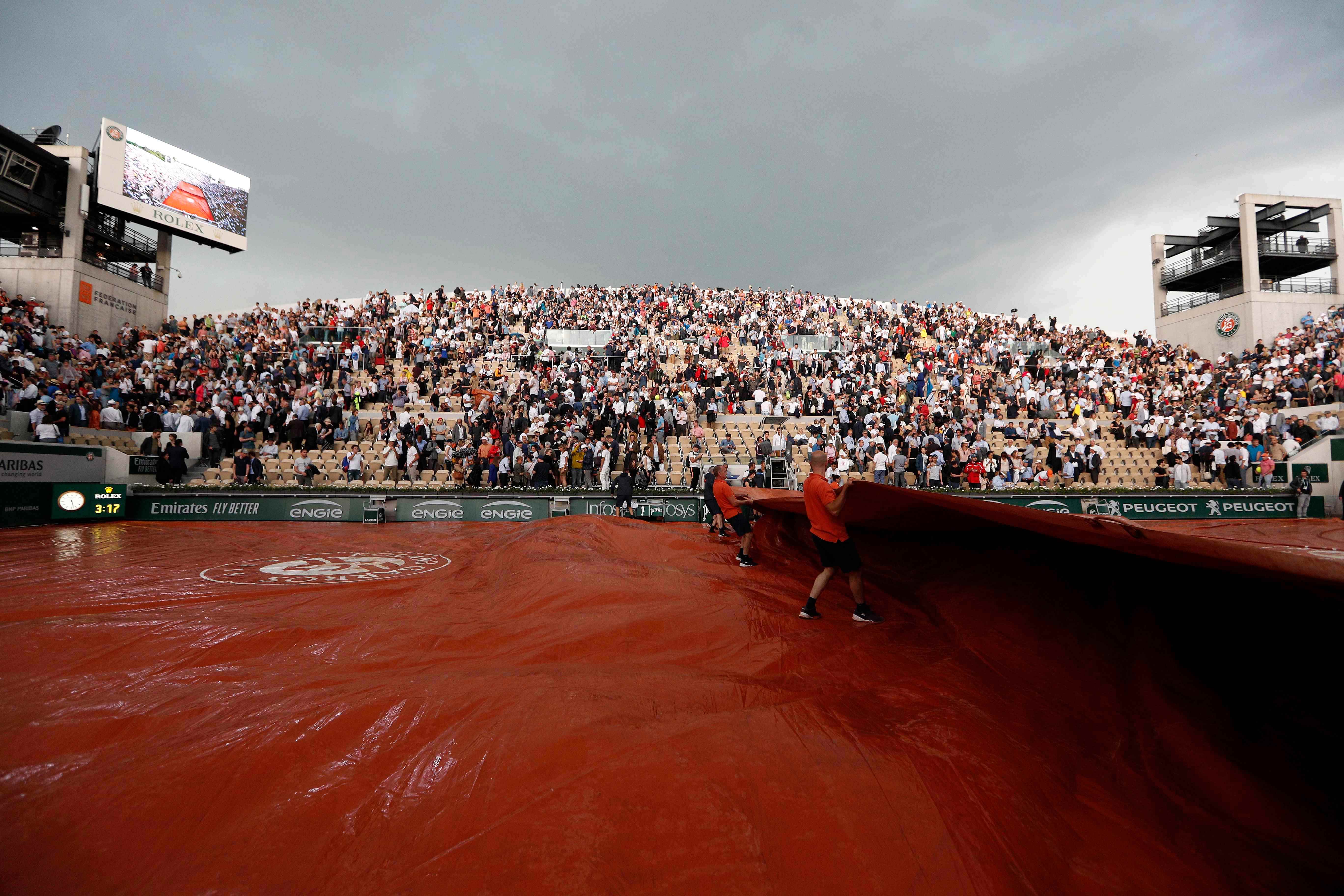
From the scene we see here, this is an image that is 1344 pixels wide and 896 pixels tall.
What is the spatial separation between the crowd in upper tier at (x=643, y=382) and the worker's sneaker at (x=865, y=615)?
12380 millimetres

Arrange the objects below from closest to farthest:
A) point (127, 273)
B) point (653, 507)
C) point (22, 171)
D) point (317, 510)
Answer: point (317, 510)
point (653, 507)
point (22, 171)
point (127, 273)

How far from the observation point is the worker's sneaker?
5.28m

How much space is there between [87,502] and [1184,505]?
25657 millimetres

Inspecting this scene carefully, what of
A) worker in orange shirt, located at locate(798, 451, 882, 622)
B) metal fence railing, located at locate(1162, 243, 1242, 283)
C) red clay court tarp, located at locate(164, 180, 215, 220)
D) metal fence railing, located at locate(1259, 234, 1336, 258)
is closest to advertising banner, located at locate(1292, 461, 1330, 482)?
worker in orange shirt, located at locate(798, 451, 882, 622)

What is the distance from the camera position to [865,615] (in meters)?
5.30

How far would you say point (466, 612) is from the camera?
5602 mm

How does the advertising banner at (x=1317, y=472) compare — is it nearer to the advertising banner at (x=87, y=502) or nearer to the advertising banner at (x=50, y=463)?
the advertising banner at (x=87, y=502)

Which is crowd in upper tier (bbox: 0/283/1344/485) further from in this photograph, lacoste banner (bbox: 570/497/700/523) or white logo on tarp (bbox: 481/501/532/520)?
lacoste banner (bbox: 570/497/700/523)

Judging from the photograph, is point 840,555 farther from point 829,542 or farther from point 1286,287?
point 1286,287

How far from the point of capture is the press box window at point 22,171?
76.2 ft

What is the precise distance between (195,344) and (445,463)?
506 inches

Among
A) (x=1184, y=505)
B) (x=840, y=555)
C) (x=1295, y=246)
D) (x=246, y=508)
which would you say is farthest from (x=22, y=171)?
(x=1295, y=246)

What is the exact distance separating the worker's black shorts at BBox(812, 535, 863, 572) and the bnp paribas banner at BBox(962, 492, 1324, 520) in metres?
11.6

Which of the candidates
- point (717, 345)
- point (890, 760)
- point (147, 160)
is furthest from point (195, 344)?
point (890, 760)
